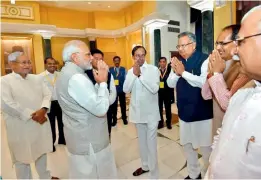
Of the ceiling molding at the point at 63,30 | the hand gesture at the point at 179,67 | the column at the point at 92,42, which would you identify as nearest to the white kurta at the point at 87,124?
the hand gesture at the point at 179,67

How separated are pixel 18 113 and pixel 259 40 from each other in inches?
73.1

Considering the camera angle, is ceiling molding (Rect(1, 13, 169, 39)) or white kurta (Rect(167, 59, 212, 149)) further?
ceiling molding (Rect(1, 13, 169, 39))

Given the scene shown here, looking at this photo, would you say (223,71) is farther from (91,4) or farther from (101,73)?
(91,4)

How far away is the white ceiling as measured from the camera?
6.54 meters

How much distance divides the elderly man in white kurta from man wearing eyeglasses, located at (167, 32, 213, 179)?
1368 millimetres

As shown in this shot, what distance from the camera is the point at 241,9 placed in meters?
2.64

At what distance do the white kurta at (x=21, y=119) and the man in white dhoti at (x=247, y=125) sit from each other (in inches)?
66.9

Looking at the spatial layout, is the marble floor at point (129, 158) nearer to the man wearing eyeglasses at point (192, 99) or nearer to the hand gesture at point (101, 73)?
the man wearing eyeglasses at point (192, 99)

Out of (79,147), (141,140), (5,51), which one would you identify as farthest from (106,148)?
(5,51)

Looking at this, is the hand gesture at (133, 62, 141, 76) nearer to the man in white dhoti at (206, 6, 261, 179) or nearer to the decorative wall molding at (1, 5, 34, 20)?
the man in white dhoti at (206, 6, 261, 179)

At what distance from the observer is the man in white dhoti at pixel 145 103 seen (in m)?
1.95

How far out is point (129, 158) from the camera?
8.28 ft

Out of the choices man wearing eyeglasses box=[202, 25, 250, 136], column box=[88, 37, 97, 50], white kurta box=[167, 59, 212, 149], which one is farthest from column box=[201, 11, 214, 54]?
column box=[88, 37, 97, 50]

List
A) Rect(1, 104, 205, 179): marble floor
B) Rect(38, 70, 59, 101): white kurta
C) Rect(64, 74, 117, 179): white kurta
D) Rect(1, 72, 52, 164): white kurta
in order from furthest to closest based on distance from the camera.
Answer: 1. Rect(38, 70, 59, 101): white kurta
2. Rect(1, 104, 205, 179): marble floor
3. Rect(1, 72, 52, 164): white kurta
4. Rect(64, 74, 117, 179): white kurta
